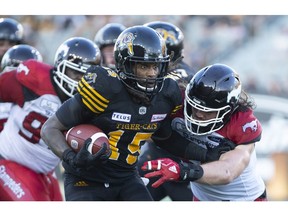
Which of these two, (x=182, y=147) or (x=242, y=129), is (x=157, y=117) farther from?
(x=242, y=129)

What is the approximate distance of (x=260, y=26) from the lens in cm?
1250

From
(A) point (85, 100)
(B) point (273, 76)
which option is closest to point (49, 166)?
(A) point (85, 100)

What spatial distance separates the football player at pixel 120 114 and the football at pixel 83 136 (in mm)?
36

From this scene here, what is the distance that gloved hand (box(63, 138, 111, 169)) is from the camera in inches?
157

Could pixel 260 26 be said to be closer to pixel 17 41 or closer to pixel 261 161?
pixel 261 161

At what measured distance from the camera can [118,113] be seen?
4.22m

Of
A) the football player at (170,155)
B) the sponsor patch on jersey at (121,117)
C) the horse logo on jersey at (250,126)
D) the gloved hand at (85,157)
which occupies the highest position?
the sponsor patch on jersey at (121,117)

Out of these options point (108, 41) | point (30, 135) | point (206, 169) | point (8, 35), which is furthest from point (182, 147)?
point (8, 35)

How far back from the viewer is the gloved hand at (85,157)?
4.00 m

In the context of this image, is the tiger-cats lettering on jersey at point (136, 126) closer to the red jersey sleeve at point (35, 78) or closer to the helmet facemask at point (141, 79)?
the helmet facemask at point (141, 79)

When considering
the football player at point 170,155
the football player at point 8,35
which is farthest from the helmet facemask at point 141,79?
the football player at point 8,35

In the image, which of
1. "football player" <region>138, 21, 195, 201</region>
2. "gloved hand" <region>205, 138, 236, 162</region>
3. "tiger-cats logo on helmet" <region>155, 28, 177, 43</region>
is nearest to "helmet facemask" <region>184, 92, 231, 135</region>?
"gloved hand" <region>205, 138, 236, 162</region>

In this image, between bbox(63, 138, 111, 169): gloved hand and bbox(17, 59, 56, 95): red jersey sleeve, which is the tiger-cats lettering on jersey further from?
bbox(17, 59, 56, 95): red jersey sleeve

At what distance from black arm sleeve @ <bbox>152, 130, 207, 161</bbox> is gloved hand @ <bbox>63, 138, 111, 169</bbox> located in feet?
2.14
